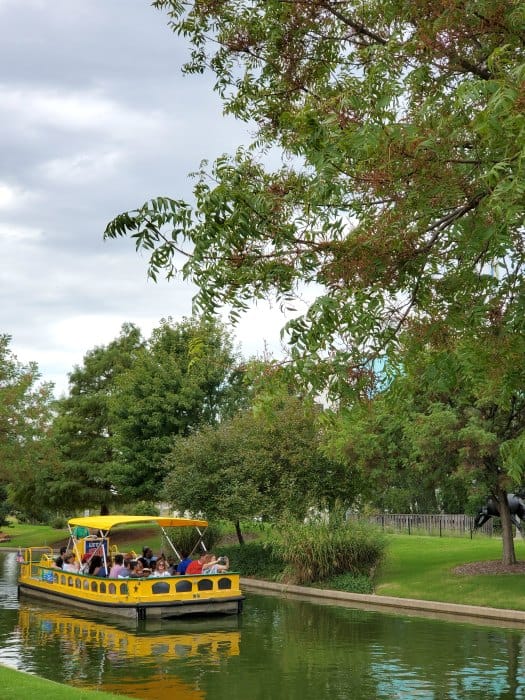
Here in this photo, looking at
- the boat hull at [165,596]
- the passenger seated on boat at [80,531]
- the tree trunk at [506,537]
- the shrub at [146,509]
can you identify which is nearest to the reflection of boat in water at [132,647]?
the boat hull at [165,596]

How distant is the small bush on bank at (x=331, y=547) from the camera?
3334 centimetres

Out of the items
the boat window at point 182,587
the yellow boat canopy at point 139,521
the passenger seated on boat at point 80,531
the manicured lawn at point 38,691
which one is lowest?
the manicured lawn at point 38,691

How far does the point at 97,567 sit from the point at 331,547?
8.62 metres

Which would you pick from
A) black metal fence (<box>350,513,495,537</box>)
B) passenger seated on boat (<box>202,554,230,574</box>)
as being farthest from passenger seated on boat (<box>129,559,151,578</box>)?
black metal fence (<box>350,513,495,537</box>)

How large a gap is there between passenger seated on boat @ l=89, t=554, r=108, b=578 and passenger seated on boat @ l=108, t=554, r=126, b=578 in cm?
45

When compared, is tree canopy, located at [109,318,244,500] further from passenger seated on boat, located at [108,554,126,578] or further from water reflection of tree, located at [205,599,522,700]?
water reflection of tree, located at [205,599,522,700]

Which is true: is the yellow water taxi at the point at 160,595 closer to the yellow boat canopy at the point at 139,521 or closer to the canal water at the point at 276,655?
the canal water at the point at 276,655

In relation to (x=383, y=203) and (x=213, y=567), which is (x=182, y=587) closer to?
(x=213, y=567)

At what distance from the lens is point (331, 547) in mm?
33219

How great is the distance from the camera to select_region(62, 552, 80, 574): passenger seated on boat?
3129 centimetres

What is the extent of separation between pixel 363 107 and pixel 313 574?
26.0 metres

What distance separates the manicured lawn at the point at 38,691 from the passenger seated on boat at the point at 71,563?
16.6 metres

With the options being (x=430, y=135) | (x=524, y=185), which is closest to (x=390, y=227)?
(x=430, y=135)

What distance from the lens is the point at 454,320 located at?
37.4ft
